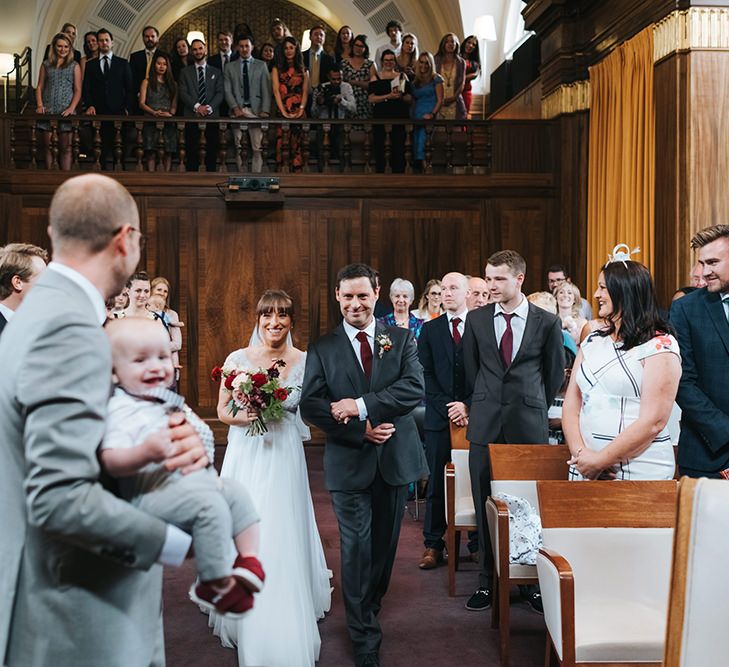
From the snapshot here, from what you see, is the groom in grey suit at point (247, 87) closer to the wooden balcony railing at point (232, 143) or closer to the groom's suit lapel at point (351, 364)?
the wooden balcony railing at point (232, 143)

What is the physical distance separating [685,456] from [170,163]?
7714 millimetres

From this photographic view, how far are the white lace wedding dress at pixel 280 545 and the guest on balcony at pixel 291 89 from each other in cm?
625

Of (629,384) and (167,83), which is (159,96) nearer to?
(167,83)

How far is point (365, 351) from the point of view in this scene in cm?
423

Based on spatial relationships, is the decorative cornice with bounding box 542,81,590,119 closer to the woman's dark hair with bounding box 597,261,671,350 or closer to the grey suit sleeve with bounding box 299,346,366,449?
the woman's dark hair with bounding box 597,261,671,350

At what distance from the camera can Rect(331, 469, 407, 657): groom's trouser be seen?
411 cm

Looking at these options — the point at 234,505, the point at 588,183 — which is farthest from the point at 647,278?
the point at 588,183

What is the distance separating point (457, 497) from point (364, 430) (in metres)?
1.49

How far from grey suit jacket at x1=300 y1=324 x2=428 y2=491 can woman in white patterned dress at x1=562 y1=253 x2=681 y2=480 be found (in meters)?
0.76

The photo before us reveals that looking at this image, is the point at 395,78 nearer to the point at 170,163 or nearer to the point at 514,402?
the point at 170,163

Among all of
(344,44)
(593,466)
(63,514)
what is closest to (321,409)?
(593,466)

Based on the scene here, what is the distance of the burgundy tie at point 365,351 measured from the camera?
13.9ft

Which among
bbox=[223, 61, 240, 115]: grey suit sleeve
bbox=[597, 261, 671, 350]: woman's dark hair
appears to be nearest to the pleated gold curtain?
bbox=[223, 61, 240, 115]: grey suit sleeve

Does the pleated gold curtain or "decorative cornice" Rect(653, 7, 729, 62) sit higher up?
"decorative cornice" Rect(653, 7, 729, 62)
